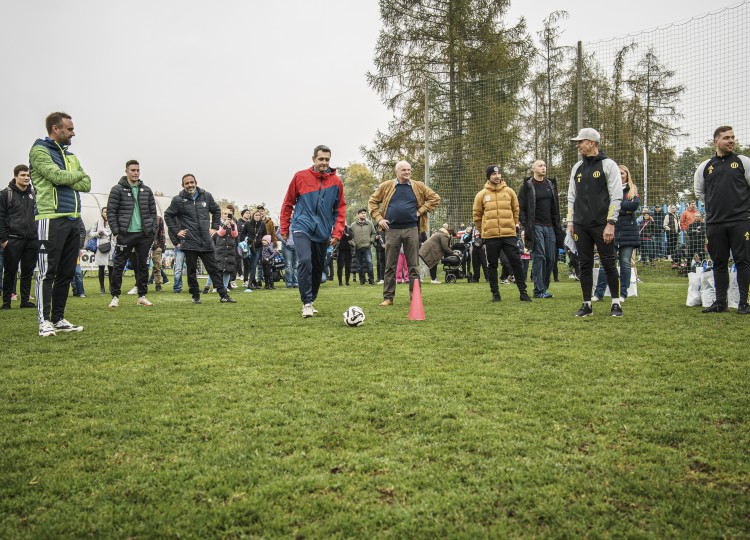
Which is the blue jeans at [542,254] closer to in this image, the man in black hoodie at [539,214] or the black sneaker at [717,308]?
the man in black hoodie at [539,214]

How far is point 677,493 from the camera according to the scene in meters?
1.97

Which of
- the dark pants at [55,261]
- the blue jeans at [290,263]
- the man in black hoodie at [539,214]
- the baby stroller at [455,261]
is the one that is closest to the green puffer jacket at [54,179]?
the dark pants at [55,261]

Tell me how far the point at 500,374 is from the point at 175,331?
3834 mm

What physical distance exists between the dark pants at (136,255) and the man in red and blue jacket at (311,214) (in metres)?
3.08

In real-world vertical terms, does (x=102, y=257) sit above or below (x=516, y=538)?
above

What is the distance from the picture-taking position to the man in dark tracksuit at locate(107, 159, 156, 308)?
8414mm

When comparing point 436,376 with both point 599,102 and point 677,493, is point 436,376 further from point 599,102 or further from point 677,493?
point 599,102

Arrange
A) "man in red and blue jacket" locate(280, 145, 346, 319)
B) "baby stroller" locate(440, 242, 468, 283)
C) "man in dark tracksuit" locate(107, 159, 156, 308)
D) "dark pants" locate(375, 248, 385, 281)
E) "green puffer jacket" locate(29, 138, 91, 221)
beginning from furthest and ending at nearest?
1. "dark pants" locate(375, 248, 385, 281)
2. "baby stroller" locate(440, 242, 468, 283)
3. "man in dark tracksuit" locate(107, 159, 156, 308)
4. "man in red and blue jacket" locate(280, 145, 346, 319)
5. "green puffer jacket" locate(29, 138, 91, 221)

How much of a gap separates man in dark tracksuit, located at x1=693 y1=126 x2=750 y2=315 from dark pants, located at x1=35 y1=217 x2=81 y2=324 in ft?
24.3

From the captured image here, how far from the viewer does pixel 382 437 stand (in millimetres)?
2574

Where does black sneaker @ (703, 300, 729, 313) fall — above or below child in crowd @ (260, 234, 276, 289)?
below

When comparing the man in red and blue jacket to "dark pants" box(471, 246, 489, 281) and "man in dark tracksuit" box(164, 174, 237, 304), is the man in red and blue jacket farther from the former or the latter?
"dark pants" box(471, 246, 489, 281)

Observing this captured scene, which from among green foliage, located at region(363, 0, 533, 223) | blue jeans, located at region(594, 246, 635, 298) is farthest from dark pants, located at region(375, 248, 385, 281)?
blue jeans, located at region(594, 246, 635, 298)

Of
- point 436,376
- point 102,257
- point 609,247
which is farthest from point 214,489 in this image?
point 102,257
